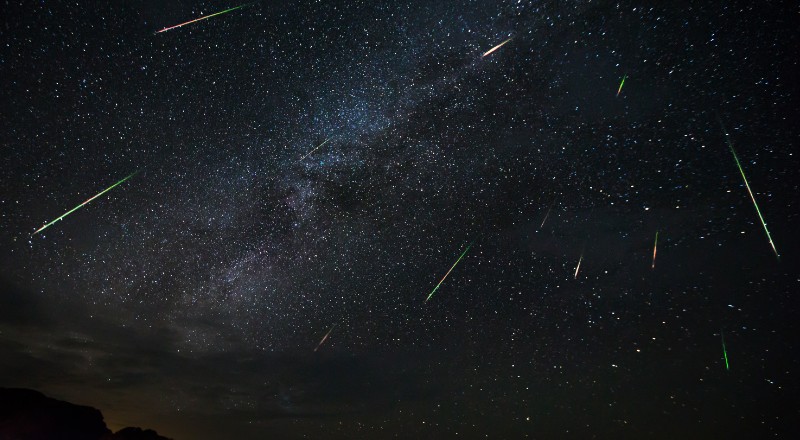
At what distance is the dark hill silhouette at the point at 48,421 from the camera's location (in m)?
7.31

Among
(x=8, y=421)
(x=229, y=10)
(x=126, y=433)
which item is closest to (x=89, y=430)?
(x=126, y=433)

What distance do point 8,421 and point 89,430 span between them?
191 cm

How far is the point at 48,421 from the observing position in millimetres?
7934

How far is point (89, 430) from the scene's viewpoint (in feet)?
28.7

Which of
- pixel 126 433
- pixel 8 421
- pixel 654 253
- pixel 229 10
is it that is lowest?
pixel 126 433

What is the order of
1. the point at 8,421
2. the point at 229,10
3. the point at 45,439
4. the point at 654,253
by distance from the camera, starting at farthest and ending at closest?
the point at 654,253, the point at 45,439, the point at 8,421, the point at 229,10

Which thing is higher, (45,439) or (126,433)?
(45,439)

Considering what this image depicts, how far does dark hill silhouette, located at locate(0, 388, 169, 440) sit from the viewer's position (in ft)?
24.0

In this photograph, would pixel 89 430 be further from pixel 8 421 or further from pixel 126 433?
pixel 8 421

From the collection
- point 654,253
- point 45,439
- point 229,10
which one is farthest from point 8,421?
point 654,253

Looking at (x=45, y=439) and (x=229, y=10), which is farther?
(x=45, y=439)

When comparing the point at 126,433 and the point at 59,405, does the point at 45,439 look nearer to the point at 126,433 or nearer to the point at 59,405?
the point at 59,405

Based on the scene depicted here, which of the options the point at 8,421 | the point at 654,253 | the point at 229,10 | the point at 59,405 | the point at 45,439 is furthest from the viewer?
the point at 654,253

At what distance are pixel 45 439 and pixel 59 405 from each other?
0.89m
